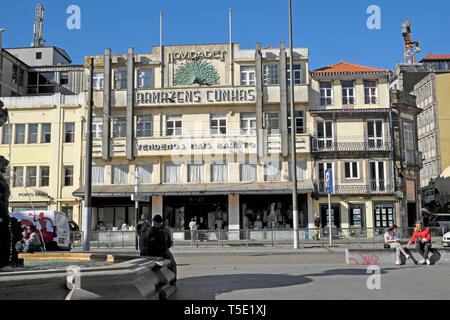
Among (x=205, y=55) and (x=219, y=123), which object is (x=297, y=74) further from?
Result: (x=205, y=55)

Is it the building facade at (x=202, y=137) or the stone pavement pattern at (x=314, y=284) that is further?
the building facade at (x=202, y=137)

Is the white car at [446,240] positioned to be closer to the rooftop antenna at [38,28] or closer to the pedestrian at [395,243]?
the pedestrian at [395,243]

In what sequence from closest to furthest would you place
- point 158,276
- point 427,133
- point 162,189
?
point 158,276 → point 162,189 → point 427,133

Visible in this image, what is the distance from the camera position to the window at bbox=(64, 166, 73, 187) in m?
39.4

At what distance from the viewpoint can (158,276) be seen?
355 inches

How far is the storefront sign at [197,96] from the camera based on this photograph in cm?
3794

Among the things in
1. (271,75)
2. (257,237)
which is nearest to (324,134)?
(271,75)

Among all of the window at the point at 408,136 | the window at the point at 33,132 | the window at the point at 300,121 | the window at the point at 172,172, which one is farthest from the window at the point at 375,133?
the window at the point at 33,132

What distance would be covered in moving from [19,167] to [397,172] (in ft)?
97.7

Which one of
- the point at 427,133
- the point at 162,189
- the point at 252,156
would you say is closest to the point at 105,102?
the point at 162,189

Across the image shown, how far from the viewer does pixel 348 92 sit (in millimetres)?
39281

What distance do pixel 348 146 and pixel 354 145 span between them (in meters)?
0.46
